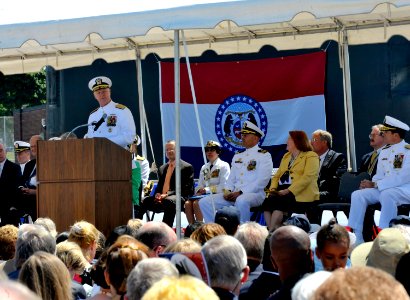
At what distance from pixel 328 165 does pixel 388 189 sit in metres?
1.16

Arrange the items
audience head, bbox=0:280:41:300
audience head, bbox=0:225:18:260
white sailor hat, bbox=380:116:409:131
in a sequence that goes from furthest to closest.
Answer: white sailor hat, bbox=380:116:409:131 → audience head, bbox=0:225:18:260 → audience head, bbox=0:280:41:300

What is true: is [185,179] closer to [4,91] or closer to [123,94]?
[123,94]

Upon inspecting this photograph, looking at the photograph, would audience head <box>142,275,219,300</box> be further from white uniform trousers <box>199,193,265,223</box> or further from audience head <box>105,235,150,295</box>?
white uniform trousers <box>199,193,265,223</box>

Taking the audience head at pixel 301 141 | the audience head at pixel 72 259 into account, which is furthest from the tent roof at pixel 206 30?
the audience head at pixel 72 259

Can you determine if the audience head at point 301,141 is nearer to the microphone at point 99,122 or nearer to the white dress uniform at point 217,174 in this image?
the white dress uniform at point 217,174

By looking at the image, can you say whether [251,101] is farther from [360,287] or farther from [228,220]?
[360,287]

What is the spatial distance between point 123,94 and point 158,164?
153 cm

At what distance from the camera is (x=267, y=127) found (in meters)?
11.0

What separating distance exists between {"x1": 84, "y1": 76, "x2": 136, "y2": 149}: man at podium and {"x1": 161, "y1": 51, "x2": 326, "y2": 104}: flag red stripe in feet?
9.03

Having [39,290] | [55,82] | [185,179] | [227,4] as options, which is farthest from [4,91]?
[39,290]

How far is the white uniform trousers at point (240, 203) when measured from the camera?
8.88 metres

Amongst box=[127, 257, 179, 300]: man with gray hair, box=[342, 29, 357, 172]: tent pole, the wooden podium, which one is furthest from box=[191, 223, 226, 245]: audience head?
box=[342, 29, 357, 172]: tent pole

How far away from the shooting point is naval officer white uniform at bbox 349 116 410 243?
8023 mm

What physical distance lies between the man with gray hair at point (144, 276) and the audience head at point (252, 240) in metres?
1.62
